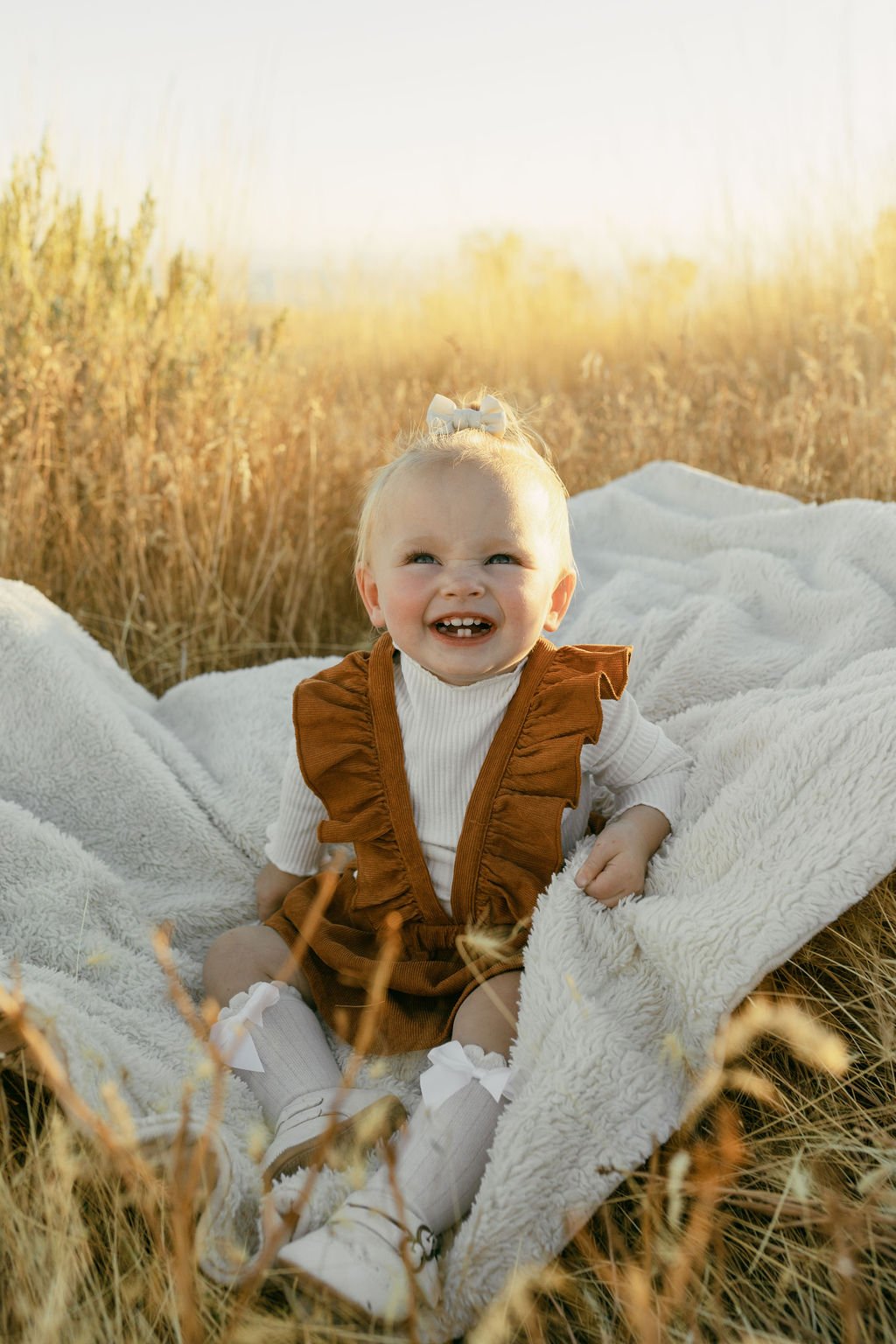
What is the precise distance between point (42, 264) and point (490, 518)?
208 cm

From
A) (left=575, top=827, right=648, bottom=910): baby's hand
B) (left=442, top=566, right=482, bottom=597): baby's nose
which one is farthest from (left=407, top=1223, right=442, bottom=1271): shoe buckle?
(left=442, top=566, right=482, bottom=597): baby's nose

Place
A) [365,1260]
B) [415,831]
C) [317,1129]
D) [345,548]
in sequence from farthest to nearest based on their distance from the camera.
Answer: [345,548]
[415,831]
[317,1129]
[365,1260]

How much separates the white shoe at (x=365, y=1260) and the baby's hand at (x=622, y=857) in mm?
481

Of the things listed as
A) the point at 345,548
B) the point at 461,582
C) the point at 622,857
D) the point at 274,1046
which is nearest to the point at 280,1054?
the point at 274,1046

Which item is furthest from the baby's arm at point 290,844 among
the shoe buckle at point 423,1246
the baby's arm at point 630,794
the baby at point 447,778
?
the shoe buckle at point 423,1246

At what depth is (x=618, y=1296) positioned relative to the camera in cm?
104

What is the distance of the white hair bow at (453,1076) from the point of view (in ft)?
4.14

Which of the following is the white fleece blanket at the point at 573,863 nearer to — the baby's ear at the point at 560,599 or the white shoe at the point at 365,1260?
the white shoe at the point at 365,1260

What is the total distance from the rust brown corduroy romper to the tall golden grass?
0.35 m

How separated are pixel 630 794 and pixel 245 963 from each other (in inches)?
23.7

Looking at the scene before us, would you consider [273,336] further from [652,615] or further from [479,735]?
[479,735]

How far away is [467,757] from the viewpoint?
154 cm

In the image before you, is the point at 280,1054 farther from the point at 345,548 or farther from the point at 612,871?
the point at 345,548

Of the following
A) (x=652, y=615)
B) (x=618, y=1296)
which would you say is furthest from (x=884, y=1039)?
(x=652, y=615)
